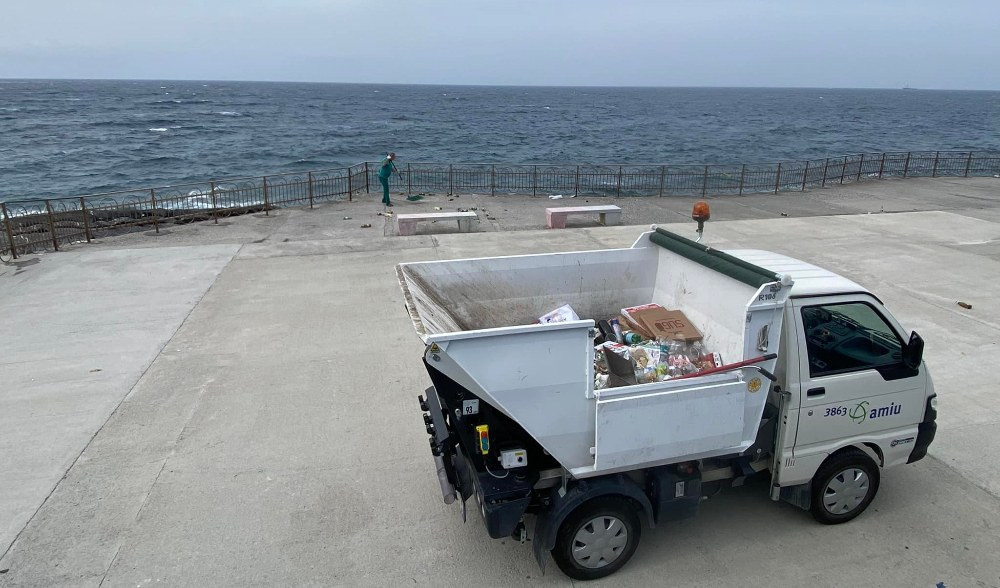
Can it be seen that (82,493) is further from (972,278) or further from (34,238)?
(972,278)

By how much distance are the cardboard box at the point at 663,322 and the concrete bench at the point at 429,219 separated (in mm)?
9926

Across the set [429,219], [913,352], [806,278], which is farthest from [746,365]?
[429,219]

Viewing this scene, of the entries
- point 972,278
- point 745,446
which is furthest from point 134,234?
point 972,278

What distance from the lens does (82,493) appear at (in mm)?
5391

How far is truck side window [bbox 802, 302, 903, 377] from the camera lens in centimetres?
450

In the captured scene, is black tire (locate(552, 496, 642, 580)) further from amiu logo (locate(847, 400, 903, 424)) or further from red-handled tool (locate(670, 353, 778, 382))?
amiu logo (locate(847, 400, 903, 424))

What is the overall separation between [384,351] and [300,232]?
7723 millimetres

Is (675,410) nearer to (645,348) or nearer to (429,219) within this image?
(645,348)

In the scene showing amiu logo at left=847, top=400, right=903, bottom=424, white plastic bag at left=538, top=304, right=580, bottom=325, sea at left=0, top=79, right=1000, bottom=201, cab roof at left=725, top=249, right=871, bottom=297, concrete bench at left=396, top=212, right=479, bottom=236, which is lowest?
sea at left=0, top=79, right=1000, bottom=201

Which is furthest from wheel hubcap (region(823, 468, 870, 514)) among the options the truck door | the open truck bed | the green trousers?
the green trousers

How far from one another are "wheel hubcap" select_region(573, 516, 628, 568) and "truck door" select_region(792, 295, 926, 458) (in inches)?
54.3

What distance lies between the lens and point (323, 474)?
5629mm

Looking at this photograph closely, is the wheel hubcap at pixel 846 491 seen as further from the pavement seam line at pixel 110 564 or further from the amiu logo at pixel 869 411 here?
the pavement seam line at pixel 110 564

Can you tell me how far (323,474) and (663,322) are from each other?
3.18 meters
